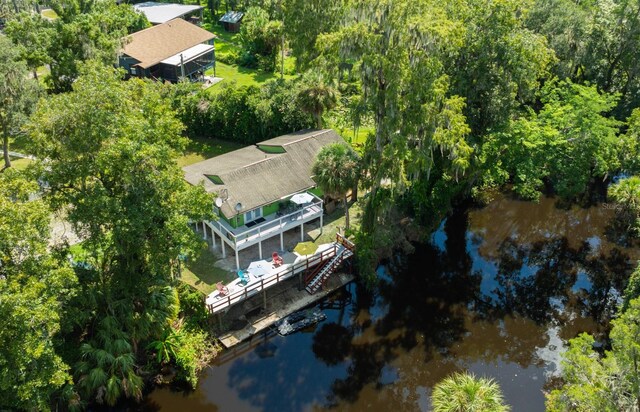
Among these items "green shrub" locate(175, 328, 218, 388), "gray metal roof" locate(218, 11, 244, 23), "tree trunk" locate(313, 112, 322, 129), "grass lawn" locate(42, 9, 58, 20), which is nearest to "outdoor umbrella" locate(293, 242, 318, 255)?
"green shrub" locate(175, 328, 218, 388)

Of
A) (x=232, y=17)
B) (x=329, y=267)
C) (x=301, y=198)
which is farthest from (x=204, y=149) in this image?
(x=232, y=17)

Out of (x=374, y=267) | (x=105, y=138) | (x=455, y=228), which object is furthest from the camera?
(x=455, y=228)

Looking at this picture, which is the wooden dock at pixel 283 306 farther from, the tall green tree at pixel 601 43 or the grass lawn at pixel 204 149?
the tall green tree at pixel 601 43

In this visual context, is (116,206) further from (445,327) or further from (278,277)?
(445,327)

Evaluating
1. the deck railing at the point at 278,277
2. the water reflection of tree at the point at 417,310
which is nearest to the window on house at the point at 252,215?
the deck railing at the point at 278,277

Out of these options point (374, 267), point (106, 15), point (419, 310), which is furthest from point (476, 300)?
point (106, 15)

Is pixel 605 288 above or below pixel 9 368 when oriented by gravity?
below

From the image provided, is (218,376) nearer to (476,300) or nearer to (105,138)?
(105,138)
